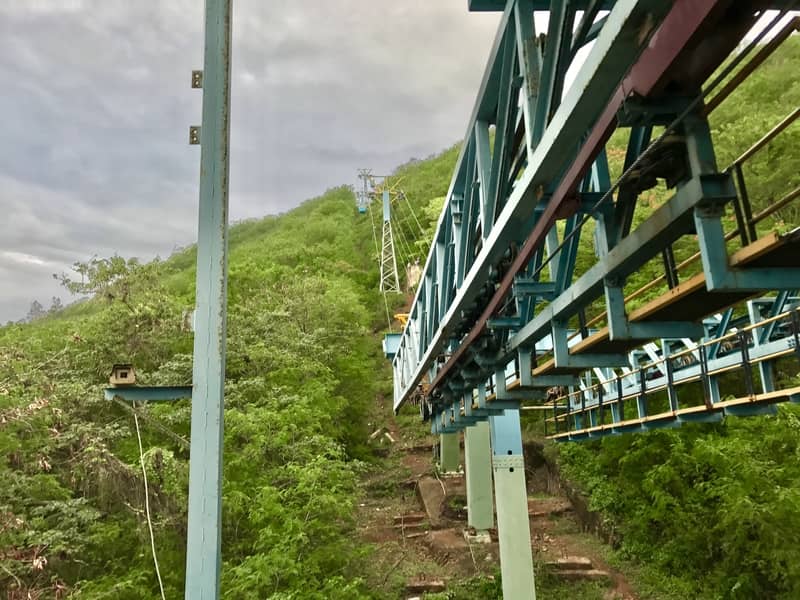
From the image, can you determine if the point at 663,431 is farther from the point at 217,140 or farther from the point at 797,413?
the point at 217,140

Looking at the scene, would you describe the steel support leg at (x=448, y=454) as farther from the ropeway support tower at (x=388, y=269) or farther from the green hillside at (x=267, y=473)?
the ropeway support tower at (x=388, y=269)

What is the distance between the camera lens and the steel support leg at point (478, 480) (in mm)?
13172

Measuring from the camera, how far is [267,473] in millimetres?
9656

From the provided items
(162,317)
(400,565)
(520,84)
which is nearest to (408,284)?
(162,317)

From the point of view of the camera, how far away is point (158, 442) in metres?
11.5

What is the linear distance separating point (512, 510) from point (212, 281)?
24.8 ft

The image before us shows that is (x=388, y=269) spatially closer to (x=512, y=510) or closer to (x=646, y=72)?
(x=512, y=510)

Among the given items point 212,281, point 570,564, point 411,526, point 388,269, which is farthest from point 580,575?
point 388,269

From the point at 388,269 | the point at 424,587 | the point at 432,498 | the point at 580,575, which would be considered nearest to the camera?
the point at 424,587

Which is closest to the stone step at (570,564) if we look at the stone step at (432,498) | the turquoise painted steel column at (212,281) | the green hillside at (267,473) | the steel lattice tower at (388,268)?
the green hillside at (267,473)

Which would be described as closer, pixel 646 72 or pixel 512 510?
pixel 646 72

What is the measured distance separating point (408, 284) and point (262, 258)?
11.1 meters

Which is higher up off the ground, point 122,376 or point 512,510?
point 122,376

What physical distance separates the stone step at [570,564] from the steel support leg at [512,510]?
7.59 ft
